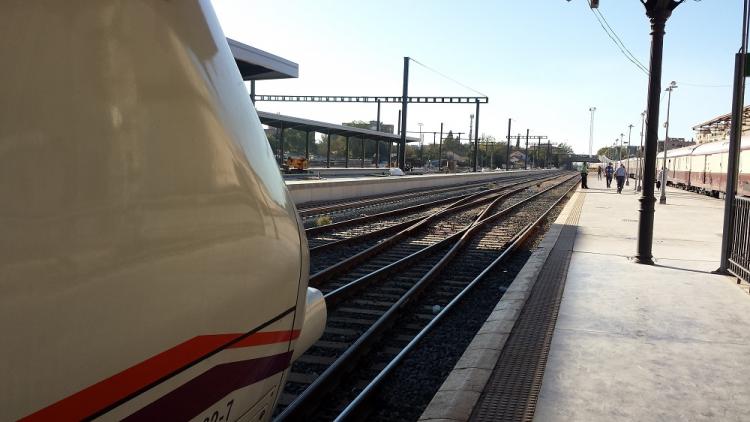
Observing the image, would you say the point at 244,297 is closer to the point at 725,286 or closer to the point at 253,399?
the point at 253,399

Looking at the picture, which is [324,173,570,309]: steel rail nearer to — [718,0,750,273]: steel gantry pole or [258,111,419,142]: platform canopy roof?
[718,0,750,273]: steel gantry pole

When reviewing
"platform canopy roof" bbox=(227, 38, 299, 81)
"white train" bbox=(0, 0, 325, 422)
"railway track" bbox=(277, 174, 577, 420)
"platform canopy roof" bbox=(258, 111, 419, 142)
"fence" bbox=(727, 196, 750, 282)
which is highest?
"platform canopy roof" bbox=(227, 38, 299, 81)

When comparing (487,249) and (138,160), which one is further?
(487,249)

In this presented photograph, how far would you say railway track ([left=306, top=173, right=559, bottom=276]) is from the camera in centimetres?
924

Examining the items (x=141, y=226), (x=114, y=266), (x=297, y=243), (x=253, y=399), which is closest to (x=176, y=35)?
(x=141, y=226)

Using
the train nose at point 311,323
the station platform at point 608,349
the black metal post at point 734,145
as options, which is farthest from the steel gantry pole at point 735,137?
the train nose at point 311,323

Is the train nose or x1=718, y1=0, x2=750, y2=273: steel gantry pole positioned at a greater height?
x1=718, y1=0, x2=750, y2=273: steel gantry pole

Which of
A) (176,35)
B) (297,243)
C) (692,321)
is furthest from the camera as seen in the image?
(692,321)

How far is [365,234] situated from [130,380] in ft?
35.2

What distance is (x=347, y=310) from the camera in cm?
683

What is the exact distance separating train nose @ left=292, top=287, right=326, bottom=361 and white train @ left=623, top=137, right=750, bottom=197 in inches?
880

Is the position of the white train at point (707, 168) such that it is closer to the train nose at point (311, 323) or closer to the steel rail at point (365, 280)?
the steel rail at point (365, 280)

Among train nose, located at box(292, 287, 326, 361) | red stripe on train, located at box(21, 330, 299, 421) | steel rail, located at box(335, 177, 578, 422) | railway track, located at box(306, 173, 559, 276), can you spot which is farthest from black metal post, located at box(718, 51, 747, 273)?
red stripe on train, located at box(21, 330, 299, 421)

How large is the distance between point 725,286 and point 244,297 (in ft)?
25.2
